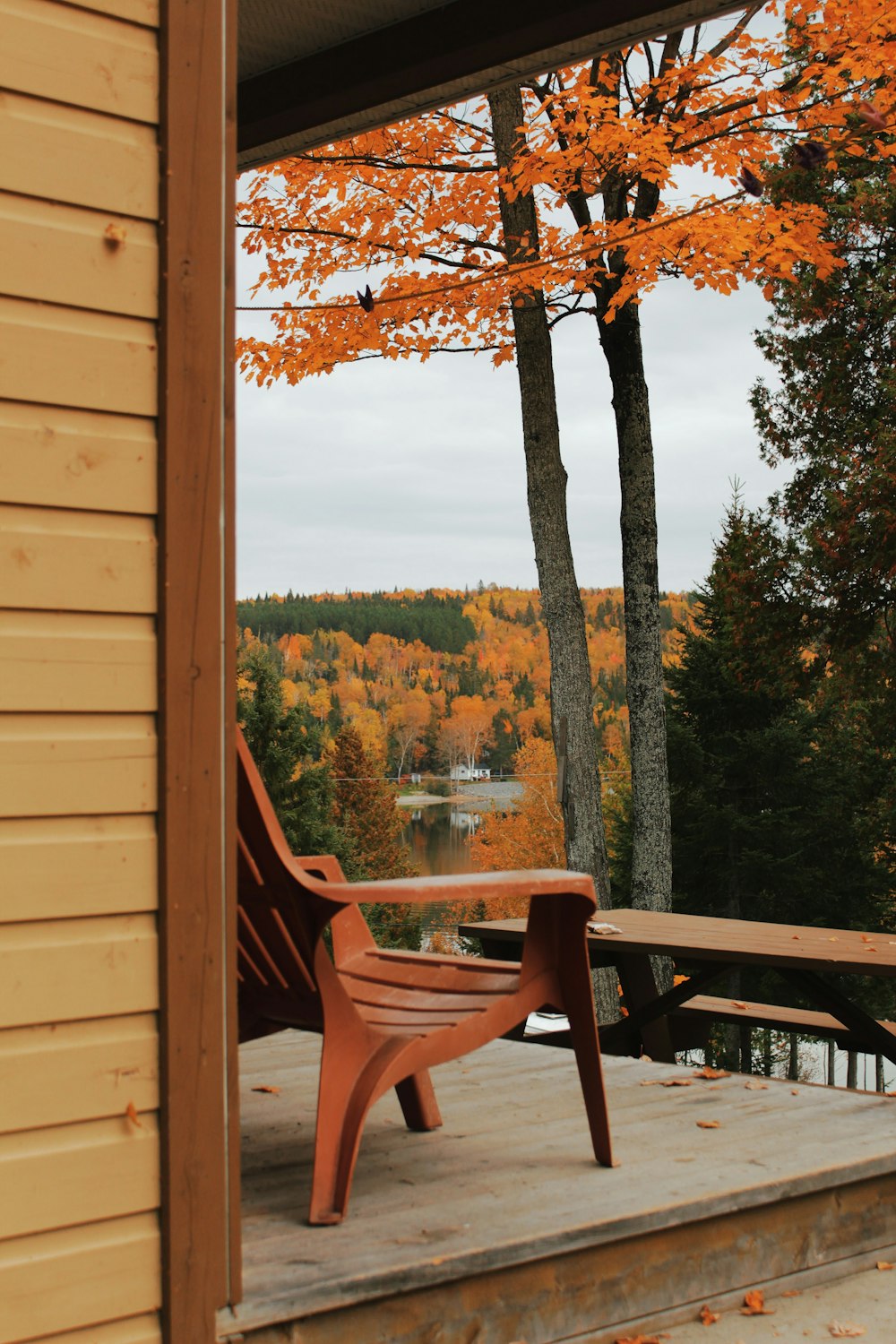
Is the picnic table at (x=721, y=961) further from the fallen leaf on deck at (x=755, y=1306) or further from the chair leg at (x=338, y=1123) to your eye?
the chair leg at (x=338, y=1123)

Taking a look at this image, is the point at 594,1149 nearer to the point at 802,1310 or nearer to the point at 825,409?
the point at 802,1310

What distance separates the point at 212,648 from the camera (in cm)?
180

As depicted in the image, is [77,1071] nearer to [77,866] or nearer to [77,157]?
[77,866]

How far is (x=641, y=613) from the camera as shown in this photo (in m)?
8.02

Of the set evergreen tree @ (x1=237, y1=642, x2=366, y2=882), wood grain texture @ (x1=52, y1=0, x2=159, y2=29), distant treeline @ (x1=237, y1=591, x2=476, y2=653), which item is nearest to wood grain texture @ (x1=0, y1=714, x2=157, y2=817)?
wood grain texture @ (x1=52, y1=0, x2=159, y2=29)

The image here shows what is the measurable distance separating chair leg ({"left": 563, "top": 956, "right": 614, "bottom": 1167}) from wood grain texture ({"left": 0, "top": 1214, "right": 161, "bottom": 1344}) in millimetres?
936

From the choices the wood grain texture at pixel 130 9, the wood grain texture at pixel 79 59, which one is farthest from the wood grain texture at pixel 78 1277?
the wood grain texture at pixel 130 9

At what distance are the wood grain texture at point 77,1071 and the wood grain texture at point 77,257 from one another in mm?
964

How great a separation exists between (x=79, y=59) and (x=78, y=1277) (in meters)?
1.60

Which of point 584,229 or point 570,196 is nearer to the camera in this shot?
point 584,229

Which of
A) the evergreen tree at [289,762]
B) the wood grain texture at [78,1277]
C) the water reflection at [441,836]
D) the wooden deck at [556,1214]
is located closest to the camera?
the wood grain texture at [78,1277]

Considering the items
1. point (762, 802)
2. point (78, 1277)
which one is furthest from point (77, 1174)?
point (762, 802)

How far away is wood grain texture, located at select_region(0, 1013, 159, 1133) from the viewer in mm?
1631

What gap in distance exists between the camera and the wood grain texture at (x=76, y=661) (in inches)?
65.9
